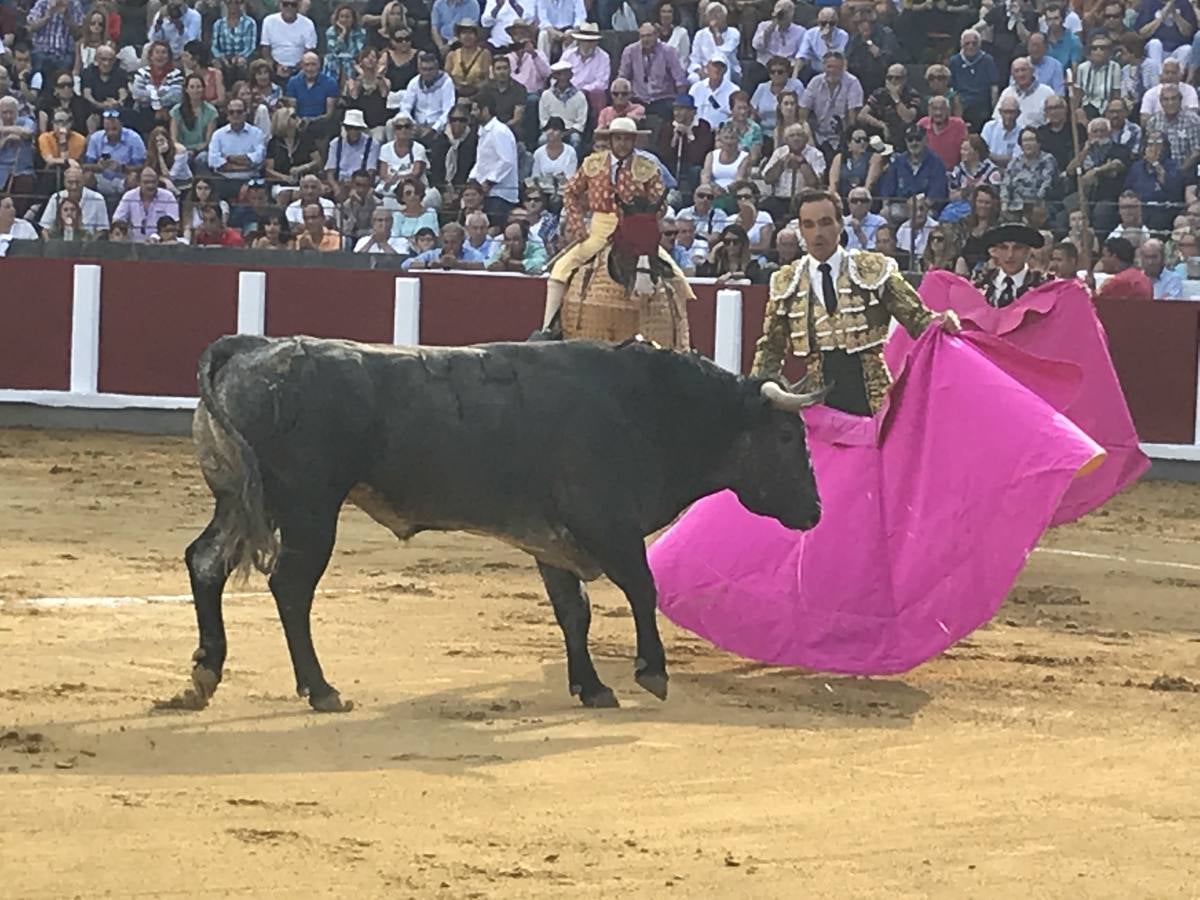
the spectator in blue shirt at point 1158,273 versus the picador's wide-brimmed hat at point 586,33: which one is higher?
the picador's wide-brimmed hat at point 586,33

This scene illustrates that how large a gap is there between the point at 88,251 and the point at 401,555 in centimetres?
507

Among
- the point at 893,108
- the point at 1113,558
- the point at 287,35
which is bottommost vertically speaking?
the point at 1113,558

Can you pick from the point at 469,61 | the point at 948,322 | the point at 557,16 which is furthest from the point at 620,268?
the point at 557,16

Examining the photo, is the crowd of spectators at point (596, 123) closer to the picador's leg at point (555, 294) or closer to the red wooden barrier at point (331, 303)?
the red wooden barrier at point (331, 303)

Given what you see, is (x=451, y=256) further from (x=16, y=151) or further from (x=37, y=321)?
(x=16, y=151)

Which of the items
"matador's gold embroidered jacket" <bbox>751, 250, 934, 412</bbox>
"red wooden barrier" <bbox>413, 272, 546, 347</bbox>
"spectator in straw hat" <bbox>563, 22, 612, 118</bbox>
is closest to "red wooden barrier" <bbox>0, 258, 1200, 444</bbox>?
"red wooden barrier" <bbox>413, 272, 546, 347</bbox>

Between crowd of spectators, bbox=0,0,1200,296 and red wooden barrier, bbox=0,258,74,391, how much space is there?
Answer: 0.39m

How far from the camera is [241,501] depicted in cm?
504

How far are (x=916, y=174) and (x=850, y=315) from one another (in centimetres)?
594

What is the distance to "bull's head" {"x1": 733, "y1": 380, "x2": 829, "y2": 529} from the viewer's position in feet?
18.5

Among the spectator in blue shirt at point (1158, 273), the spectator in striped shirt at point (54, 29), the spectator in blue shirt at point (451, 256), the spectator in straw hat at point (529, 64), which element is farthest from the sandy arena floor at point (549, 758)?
the spectator in striped shirt at point (54, 29)

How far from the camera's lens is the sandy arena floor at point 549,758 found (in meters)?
3.80

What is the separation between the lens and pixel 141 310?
12.3 metres

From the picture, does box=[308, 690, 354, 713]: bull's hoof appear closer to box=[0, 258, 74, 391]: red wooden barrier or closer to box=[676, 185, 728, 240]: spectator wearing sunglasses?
box=[676, 185, 728, 240]: spectator wearing sunglasses
